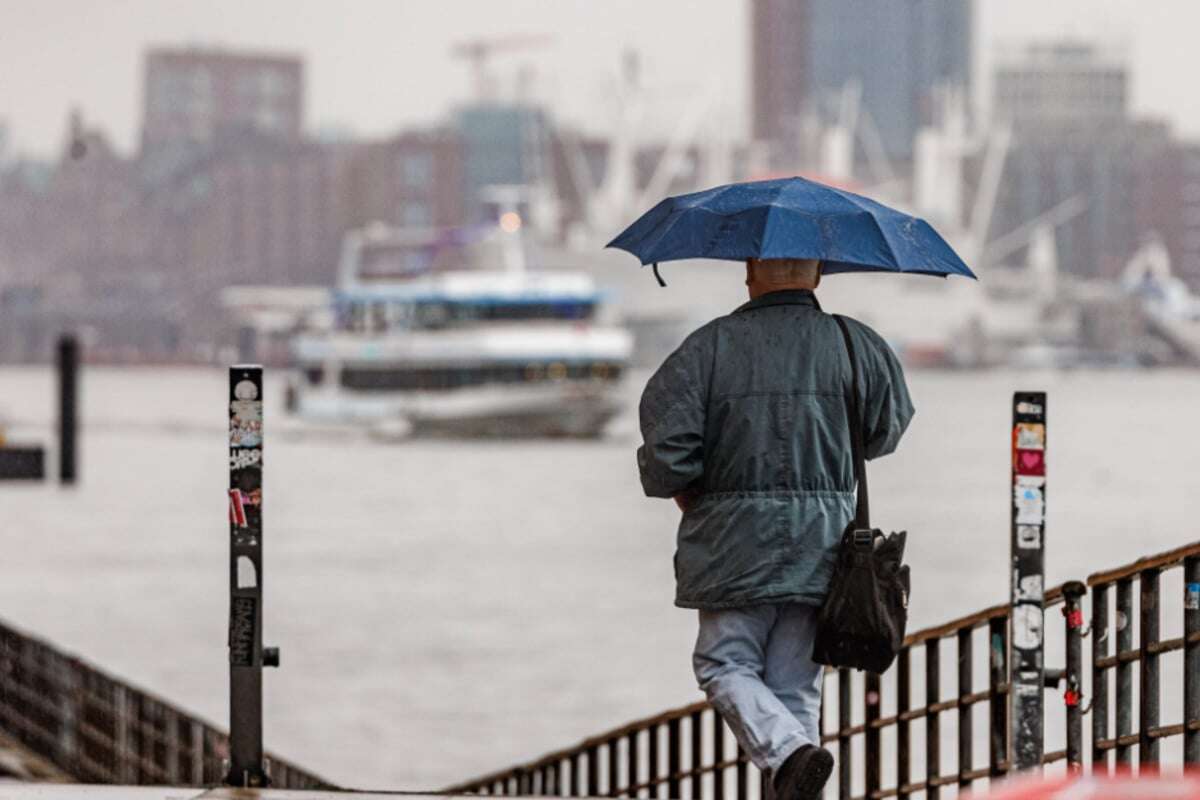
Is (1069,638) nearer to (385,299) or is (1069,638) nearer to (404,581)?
(404,581)

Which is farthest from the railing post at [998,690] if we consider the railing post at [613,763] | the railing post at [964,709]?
the railing post at [613,763]

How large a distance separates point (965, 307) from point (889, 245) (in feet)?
517

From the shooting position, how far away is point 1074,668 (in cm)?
530

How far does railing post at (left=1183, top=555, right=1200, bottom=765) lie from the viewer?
16.9ft

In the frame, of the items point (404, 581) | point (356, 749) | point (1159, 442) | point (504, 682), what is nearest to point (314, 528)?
point (404, 581)

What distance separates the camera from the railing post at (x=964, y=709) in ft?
18.7

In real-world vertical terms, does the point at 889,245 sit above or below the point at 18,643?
above

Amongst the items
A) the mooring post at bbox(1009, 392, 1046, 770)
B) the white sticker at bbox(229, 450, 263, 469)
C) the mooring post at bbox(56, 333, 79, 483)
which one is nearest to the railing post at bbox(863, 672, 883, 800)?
the mooring post at bbox(1009, 392, 1046, 770)

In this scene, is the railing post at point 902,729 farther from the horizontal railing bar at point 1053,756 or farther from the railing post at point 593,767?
the railing post at point 593,767

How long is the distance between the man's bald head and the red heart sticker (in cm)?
59

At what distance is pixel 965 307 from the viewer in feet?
529

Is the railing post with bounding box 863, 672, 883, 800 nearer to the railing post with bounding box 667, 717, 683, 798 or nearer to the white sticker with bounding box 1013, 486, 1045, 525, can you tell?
the railing post with bounding box 667, 717, 683, 798

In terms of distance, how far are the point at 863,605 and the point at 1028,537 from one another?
1.28 feet

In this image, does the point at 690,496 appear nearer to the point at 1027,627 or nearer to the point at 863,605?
the point at 863,605
